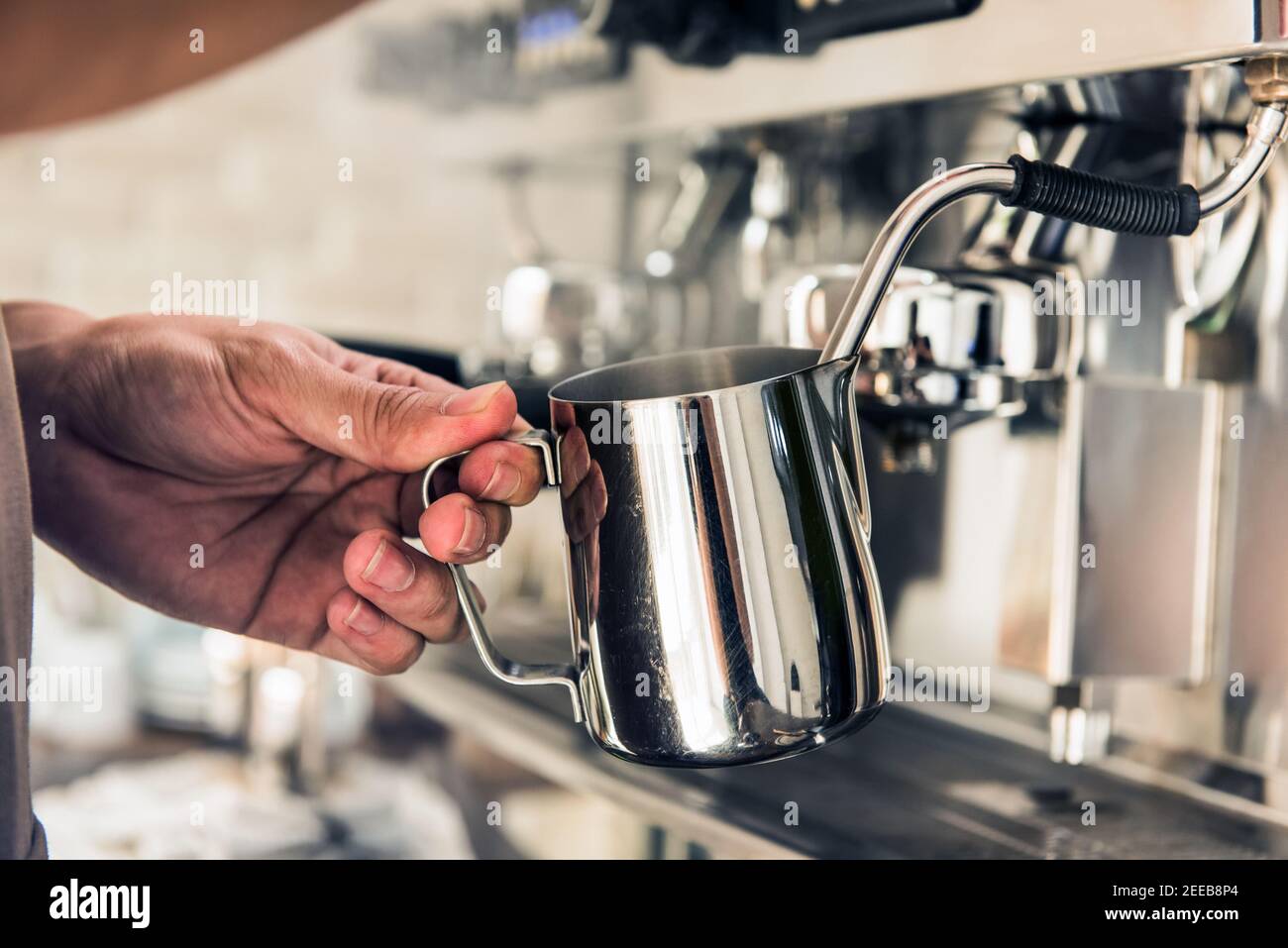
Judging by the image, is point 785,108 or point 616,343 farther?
point 616,343

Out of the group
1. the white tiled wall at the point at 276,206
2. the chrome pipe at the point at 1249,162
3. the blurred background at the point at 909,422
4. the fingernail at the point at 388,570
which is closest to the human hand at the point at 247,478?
the fingernail at the point at 388,570

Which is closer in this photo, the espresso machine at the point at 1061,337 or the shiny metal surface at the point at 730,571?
the shiny metal surface at the point at 730,571

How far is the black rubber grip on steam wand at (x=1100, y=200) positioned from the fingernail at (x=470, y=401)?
0.21 metres

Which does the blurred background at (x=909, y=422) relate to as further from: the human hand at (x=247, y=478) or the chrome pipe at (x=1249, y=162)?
the human hand at (x=247, y=478)

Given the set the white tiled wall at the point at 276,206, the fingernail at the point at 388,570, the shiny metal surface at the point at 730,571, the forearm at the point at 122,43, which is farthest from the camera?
the white tiled wall at the point at 276,206

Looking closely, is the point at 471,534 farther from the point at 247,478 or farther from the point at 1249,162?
the point at 1249,162

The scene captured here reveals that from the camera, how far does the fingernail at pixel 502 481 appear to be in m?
0.47

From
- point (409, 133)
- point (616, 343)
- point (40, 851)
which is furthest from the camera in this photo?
point (409, 133)

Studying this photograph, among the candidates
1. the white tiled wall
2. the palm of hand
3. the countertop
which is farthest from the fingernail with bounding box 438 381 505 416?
the white tiled wall

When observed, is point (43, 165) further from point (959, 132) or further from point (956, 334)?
point (956, 334)

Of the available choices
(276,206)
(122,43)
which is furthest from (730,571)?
(276,206)
